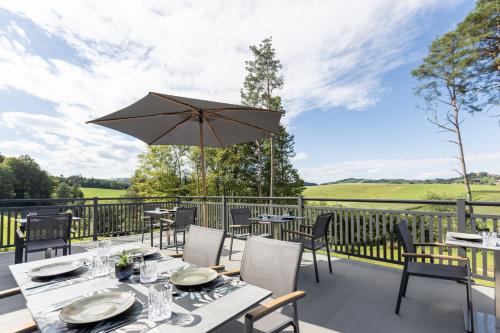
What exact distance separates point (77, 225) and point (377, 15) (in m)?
10.6

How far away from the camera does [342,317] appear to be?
2.48 metres

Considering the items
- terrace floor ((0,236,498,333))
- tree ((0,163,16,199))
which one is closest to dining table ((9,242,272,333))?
terrace floor ((0,236,498,333))

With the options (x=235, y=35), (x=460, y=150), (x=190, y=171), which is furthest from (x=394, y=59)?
(x=190, y=171)

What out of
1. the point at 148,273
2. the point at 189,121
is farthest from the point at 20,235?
the point at 148,273

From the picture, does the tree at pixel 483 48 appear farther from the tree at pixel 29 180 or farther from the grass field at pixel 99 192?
the tree at pixel 29 180

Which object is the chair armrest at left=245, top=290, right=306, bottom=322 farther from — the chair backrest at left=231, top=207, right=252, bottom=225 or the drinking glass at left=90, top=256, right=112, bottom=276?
the chair backrest at left=231, top=207, right=252, bottom=225

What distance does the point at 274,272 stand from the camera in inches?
70.0

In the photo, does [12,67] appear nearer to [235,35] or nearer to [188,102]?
[235,35]

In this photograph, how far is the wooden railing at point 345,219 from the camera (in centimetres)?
337

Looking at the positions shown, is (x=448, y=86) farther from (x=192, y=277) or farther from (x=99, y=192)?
(x=99, y=192)

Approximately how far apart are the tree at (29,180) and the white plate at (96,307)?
33.4 metres

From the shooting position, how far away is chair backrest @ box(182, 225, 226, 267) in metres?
2.19

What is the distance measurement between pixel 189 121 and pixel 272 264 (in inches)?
118

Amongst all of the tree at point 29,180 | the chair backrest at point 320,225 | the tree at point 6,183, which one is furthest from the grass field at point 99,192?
the chair backrest at point 320,225
